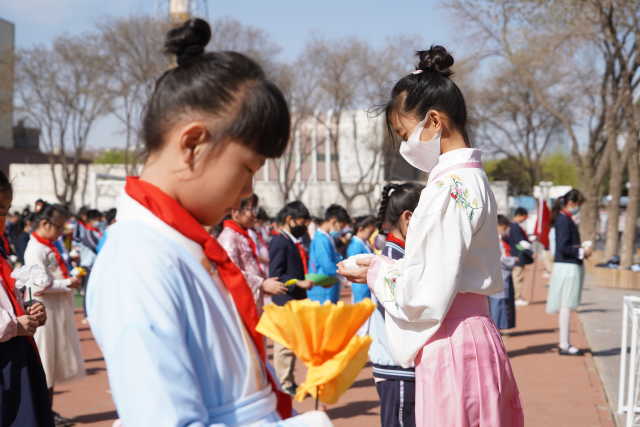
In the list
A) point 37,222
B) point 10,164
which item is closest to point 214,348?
point 37,222

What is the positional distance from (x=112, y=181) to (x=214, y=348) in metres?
41.9

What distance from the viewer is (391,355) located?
360cm

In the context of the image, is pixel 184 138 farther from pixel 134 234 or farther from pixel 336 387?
pixel 336 387

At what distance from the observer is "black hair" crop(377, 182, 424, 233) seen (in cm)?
394

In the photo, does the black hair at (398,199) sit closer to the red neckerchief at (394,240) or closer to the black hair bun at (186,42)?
the red neckerchief at (394,240)

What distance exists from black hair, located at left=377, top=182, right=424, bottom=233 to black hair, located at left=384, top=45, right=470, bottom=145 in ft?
3.74

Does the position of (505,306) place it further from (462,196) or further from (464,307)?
(462,196)

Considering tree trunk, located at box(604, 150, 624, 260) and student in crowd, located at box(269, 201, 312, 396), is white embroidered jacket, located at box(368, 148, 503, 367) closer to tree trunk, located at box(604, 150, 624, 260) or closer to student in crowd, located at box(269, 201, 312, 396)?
student in crowd, located at box(269, 201, 312, 396)

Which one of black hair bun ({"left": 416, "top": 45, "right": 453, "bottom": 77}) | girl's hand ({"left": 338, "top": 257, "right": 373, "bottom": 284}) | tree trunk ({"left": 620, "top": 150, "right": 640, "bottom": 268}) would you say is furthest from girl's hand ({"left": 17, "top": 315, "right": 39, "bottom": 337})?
tree trunk ({"left": 620, "top": 150, "right": 640, "bottom": 268})

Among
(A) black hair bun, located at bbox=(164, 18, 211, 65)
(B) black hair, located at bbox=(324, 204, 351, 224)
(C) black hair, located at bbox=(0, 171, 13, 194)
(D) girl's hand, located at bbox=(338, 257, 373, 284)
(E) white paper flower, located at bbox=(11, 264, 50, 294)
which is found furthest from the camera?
(B) black hair, located at bbox=(324, 204, 351, 224)

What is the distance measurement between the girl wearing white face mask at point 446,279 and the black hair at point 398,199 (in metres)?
1.18

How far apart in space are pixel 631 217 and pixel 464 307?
54.8 ft

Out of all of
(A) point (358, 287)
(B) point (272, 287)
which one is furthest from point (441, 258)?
(A) point (358, 287)

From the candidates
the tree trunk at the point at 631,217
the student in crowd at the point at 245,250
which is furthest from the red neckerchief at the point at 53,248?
the tree trunk at the point at 631,217
